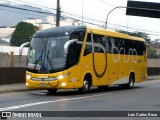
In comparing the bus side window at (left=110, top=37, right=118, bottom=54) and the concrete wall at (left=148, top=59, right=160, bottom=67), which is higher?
the bus side window at (left=110, top=37, right=118, bottom=54)

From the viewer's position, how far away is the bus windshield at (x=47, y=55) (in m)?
21.8

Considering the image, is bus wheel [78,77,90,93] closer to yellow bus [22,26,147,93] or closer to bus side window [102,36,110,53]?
yellow bus [22,26,147,93]

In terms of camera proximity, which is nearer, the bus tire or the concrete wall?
the bus tire

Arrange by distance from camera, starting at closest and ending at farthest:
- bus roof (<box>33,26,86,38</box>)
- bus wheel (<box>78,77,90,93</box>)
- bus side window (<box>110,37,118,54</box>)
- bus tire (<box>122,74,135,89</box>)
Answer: bus roof (<box>33,26,86,38</box>) < bus wheel (<box>78,77,90,93</box>) < bus side window (<box>110,37,118,54</box>) < bus tire (<box>122,74,135,89</box>)

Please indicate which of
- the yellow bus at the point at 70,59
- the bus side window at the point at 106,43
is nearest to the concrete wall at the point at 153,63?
the yellow bus at the point at 70,59

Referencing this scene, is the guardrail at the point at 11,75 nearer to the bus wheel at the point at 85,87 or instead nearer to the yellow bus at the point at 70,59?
the yellow bus at the point at 70,59

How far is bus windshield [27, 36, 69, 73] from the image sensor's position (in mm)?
21828

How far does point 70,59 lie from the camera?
22031 millimetres

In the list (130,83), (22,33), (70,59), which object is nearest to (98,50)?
(70,59)

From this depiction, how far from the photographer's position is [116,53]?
27.4 meters

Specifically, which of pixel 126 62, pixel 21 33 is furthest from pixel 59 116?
pixel 21 33

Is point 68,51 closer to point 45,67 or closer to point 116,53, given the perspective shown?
point 45,67

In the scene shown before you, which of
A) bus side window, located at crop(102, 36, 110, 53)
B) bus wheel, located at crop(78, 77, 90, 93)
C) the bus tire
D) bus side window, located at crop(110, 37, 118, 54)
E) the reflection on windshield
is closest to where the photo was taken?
the reflection on windshield

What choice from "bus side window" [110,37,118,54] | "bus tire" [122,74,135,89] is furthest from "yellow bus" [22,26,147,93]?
"bus tire" [122,74,135,89]
